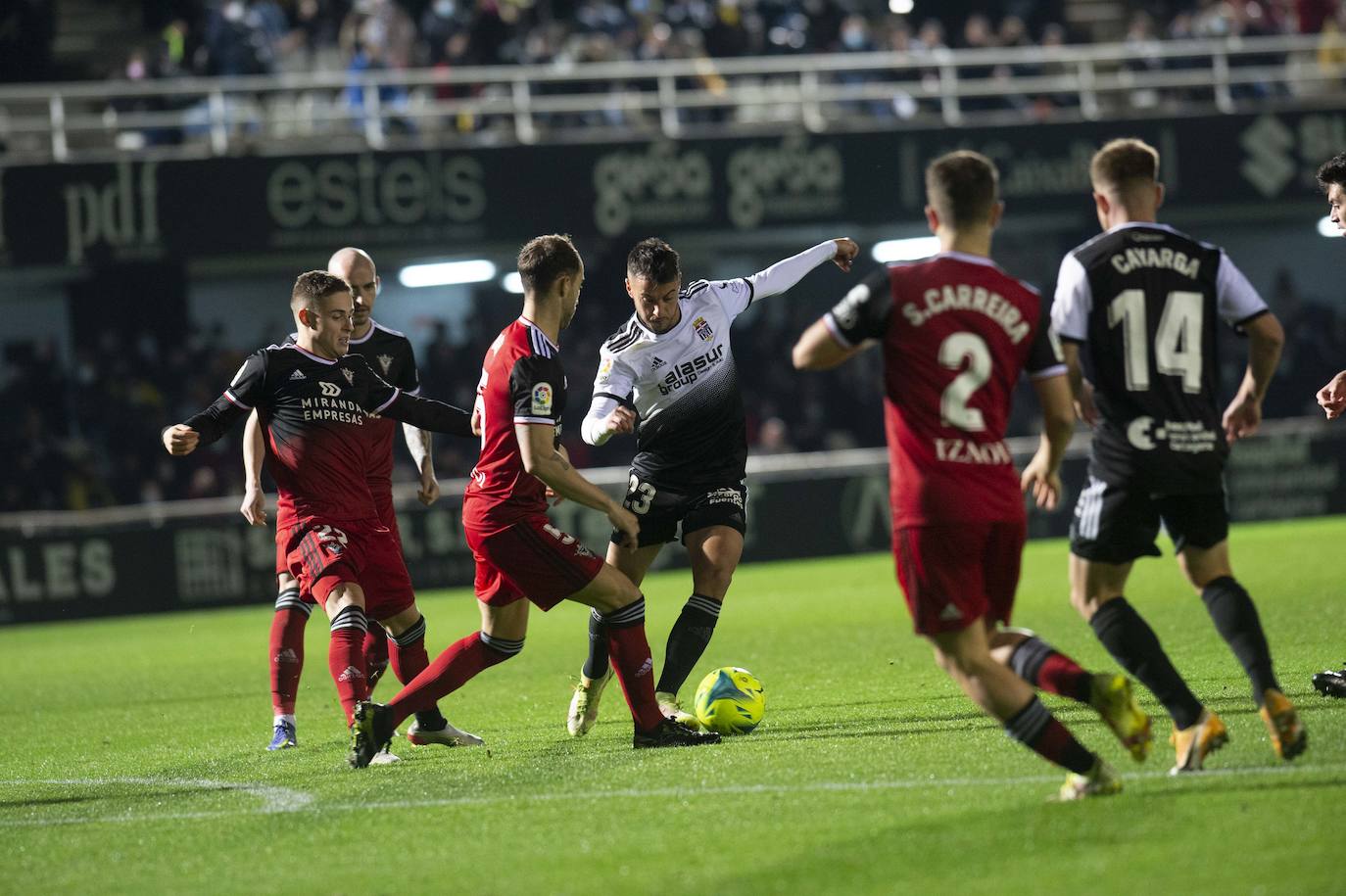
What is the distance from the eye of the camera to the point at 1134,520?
539 centimetres

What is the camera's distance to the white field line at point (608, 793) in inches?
205

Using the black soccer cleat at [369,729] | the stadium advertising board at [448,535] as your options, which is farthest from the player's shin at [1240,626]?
the stadium advertising board at [448,535]

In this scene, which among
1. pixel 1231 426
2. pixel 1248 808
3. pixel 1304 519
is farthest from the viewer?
pixel 1304 519

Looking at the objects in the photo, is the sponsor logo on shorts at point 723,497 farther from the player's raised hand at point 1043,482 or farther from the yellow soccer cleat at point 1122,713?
the yellow soccer cleat at point 1122,713

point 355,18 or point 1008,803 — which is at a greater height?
point 355,18

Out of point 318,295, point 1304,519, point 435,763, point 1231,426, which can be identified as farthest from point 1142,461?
point 1304,519

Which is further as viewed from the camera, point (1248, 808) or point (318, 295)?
point (318, 295)

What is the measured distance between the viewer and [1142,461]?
17.5ft

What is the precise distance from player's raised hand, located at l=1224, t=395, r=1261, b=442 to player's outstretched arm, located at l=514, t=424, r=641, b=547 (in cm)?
212

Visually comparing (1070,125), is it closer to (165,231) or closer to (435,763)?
(165,231)

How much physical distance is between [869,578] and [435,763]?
926 cm

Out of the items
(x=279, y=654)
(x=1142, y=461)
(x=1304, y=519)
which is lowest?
(x=1304, y=519)

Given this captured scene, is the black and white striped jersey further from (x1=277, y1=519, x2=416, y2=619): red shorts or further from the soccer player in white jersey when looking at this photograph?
(x1=277, y1=519, x2=416, y2=619): red shorts

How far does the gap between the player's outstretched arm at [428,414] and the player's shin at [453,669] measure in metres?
0.94
